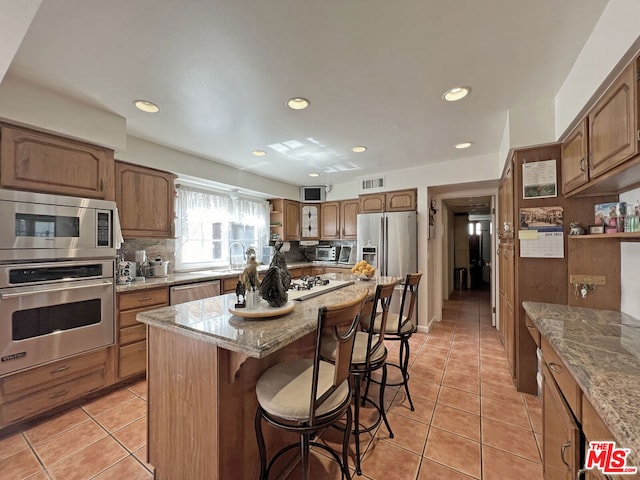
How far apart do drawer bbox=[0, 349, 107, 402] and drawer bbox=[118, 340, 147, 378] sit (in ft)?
0.46

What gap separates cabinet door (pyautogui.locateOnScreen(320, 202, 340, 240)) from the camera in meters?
5.16

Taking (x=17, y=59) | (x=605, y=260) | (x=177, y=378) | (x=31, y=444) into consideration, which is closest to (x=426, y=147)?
(x=605, y=260)

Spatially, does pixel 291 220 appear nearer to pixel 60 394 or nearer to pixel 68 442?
pixel 60 394

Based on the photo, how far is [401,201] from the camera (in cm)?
410

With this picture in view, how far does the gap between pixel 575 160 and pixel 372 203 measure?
270 centimetres

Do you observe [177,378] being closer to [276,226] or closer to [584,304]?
[584,304]

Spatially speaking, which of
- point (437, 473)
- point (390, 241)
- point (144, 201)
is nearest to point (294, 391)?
point (437, 473)

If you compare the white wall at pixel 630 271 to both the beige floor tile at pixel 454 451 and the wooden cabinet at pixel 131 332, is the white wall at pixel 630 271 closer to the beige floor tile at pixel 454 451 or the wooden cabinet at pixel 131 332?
the beige floor tile at pixel 454 451

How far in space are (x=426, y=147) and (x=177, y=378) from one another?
10.9 feet

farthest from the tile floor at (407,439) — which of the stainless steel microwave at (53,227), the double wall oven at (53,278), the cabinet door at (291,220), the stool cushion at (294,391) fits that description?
the cabinet door at (291,220)

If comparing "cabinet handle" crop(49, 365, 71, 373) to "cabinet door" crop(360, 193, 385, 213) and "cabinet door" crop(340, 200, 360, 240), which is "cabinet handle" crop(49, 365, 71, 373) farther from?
"cabinet door" crop(340, 200, 360, 240)

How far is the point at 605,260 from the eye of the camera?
73.3 inches

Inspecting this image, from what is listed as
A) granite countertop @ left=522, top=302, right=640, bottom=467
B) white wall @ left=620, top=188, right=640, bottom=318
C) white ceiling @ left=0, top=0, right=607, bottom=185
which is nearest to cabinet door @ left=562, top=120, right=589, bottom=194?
white wall @ left=620, top=188, right=640, bottom=318

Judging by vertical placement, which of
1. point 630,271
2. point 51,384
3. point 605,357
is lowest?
point 51,384
